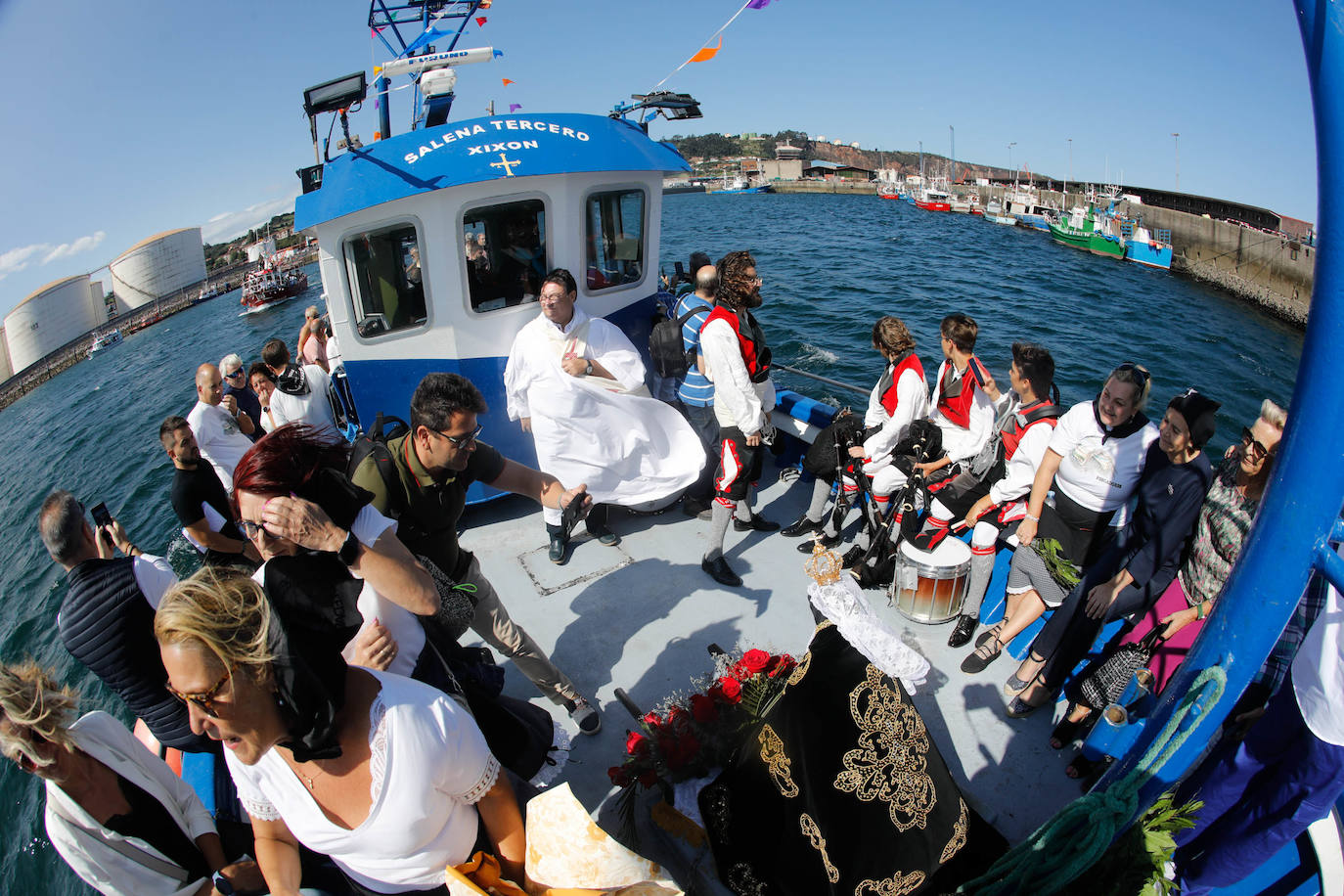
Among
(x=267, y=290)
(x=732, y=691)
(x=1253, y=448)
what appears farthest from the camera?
(x=267, y=290)

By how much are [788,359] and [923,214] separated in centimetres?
5500

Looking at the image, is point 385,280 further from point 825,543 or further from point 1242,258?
point 1242,258

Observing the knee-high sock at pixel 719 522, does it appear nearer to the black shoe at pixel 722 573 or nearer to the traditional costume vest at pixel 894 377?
the black shoe at pixel 722 573

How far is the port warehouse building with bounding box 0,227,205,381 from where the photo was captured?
4938 cm

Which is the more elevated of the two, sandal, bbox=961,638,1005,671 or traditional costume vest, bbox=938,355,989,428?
traditional costume vest, bbox=938,355,989,428

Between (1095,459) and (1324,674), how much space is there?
1.58m

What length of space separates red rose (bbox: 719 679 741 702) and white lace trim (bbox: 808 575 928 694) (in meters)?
0.64

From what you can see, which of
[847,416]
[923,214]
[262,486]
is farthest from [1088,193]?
[262,486]

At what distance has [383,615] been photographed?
2070 mm

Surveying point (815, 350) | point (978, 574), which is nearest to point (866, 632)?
point (978, 574)

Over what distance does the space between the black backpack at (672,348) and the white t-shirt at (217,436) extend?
119 inches

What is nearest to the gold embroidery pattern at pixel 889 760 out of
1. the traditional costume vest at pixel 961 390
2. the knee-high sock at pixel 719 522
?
the knee-high sock at pixel 719 522

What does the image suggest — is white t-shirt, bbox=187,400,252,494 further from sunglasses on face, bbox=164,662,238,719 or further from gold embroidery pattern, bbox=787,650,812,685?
gold embroidery pattern, bbox=787,650,812,685

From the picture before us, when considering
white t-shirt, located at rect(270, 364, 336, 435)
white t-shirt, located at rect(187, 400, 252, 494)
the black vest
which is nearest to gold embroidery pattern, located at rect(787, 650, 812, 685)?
the black vest
